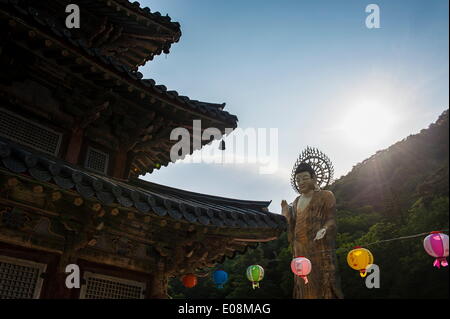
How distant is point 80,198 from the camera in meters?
4.84

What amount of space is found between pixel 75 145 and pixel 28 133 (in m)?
0.87

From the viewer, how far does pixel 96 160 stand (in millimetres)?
7383

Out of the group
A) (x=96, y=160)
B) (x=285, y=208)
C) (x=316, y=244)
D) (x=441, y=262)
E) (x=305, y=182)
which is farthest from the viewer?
(x=96, y=160)

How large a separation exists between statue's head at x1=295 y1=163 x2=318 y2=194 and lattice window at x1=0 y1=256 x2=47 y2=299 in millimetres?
4439

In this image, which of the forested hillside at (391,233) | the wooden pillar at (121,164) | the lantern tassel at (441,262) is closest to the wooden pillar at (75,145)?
the wooden pillar at (121,164)

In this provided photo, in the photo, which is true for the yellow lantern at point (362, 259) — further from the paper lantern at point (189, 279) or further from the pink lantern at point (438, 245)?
the paper lantern at point (189, 279)

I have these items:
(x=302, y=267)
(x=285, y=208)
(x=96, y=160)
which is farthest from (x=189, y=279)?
(x=96, y=160)

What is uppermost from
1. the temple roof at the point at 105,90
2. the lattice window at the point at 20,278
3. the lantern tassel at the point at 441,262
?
the temple roof at the point at 105,90

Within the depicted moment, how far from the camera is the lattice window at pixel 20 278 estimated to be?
529 centimetres

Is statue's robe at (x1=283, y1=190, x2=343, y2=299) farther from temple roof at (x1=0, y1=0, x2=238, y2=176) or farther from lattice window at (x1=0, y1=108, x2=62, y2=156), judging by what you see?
lattice window at (x1=0, y1=108, x2=62, y2=156)

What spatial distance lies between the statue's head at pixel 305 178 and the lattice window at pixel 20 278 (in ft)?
14.6

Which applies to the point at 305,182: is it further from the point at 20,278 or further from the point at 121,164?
the point at 20,278
